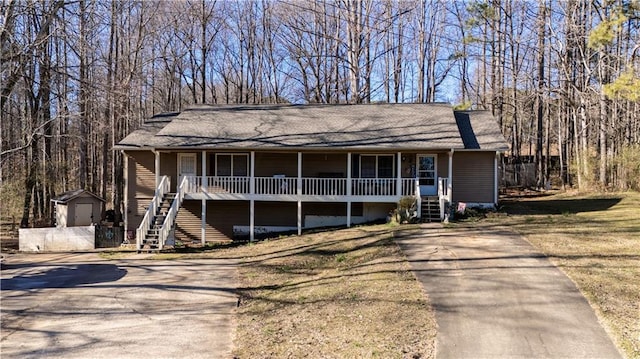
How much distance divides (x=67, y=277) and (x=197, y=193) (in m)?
6.22

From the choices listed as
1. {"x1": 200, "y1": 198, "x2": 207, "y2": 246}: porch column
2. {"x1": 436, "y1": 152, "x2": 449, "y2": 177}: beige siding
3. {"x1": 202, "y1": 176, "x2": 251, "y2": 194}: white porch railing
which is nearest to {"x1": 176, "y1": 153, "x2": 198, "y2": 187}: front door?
{"x1": 202, "y1": 176, "x2": 251, "y2": 194}: white porch railing

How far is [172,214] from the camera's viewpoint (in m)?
15.9

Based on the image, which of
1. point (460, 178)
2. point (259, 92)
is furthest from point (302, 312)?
point (259, 92)

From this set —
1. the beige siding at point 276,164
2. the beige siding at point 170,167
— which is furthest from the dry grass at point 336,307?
the beige siding at point 170,167

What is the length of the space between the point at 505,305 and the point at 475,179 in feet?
39.9

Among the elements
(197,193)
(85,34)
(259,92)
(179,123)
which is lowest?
(197,193)

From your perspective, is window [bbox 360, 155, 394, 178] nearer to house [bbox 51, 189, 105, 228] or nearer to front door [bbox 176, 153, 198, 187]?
front door [bbox 176, 153, 198, 187]

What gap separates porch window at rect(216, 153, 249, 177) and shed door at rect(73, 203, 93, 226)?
22.1 feet

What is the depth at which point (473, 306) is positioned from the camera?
7.16 m

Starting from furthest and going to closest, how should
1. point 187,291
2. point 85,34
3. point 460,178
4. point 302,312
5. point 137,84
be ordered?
point 137,84 → point 460,178 → point 85,34 → point 187,291 → point 302,312

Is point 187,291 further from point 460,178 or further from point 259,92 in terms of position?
point 259,92

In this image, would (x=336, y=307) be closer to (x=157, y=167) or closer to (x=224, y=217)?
(x=224, y=217)

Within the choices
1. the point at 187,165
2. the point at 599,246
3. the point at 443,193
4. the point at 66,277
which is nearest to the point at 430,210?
the point at 443,193

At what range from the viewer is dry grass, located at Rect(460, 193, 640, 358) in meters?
6.67
